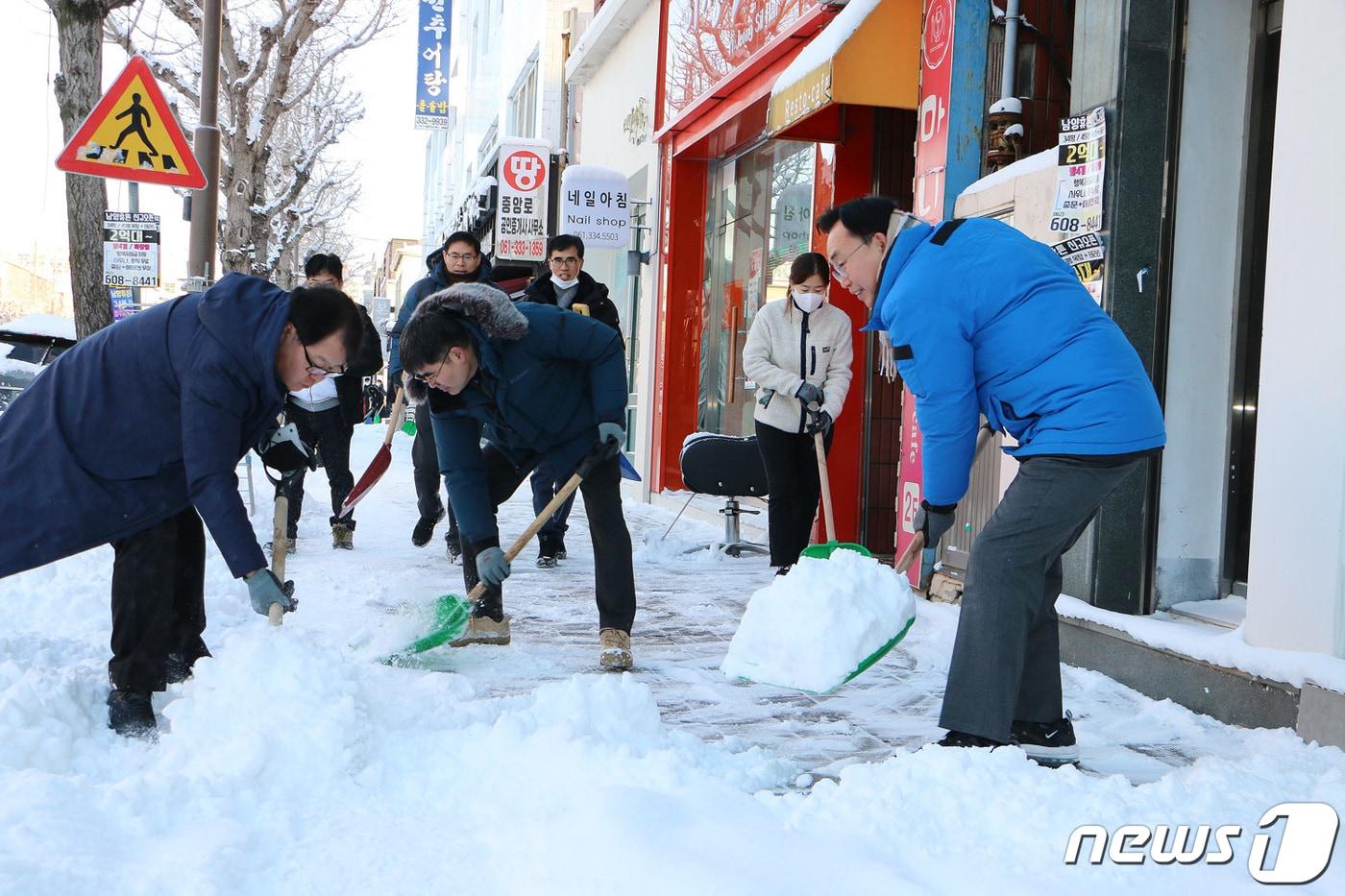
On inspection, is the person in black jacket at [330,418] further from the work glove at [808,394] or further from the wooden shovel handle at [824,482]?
the wooden shovel handle at [824,482]

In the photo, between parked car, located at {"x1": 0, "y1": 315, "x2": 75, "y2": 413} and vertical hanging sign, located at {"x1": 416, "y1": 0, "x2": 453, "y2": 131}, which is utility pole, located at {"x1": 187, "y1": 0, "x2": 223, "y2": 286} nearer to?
parked car, located at {"x1": 0, "y1": 315, "x2": 75, "y2": 413}

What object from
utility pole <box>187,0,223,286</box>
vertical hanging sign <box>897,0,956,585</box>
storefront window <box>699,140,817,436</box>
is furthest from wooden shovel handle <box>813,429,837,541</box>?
utility pole <box>187,0,223,286</box>

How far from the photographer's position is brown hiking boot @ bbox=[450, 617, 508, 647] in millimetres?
4844

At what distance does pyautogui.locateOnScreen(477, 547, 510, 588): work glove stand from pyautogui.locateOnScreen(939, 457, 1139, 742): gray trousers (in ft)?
5.71

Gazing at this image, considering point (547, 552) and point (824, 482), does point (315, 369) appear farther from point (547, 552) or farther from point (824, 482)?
point (547, 552)

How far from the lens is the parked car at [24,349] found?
1457 centimetres

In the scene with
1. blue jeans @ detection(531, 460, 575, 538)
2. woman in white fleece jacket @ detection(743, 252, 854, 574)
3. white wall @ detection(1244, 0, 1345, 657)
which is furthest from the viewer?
blue jeans @ detection(531, 460, 575, 538)

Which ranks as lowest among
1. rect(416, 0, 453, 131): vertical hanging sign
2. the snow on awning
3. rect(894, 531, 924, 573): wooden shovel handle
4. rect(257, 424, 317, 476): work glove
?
rect(894, 531, 924, 573): wooden shovel handle

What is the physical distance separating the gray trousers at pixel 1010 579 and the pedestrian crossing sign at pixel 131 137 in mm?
6395

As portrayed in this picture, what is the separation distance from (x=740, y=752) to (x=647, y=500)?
8.53m

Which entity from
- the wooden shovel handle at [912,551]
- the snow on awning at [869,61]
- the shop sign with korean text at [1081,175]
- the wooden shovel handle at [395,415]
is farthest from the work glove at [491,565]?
the snow on awning at [869,61]

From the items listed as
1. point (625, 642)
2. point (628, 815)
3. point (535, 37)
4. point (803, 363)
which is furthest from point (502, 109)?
point (628, 815)

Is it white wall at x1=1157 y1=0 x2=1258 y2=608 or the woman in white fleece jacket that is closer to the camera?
white wall at x1=1157 y1=0 x2=1258 y2=608

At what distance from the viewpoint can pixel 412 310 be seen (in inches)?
256
